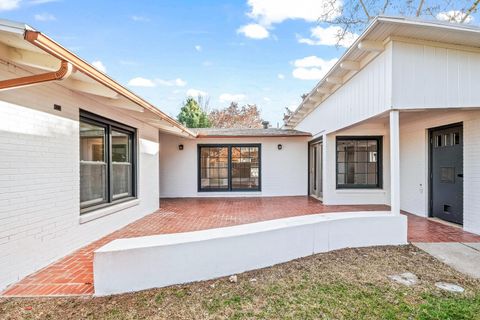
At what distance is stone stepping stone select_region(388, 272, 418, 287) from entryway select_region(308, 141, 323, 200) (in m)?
6.16

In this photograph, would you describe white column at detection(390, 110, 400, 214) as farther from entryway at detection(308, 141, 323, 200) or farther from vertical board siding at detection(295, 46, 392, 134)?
entryway at detection(308, 141, 323, 200)

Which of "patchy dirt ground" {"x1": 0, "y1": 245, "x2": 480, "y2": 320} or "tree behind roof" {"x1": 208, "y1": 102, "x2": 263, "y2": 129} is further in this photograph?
"tree behind roof" {"x1": 208, "y1": 102, "x2": 263, "y2": 129}

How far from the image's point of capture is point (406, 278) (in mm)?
3469

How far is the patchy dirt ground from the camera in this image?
8.71ft

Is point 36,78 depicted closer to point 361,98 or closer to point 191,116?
point 361,98

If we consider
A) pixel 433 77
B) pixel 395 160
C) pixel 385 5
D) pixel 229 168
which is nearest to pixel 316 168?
pixel 229 168

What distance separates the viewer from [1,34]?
2732 millimetres

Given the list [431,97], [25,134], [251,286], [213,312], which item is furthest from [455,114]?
[25,134]

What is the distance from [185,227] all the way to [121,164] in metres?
2.15

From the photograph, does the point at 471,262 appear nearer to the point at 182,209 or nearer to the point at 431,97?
the point at 431,97

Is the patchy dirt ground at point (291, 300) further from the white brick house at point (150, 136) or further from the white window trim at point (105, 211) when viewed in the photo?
the white window trim at point (105, 211)

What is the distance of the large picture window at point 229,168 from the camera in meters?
11.0

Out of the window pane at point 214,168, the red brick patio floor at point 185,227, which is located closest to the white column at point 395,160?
the red brick patio floor at point 185,227

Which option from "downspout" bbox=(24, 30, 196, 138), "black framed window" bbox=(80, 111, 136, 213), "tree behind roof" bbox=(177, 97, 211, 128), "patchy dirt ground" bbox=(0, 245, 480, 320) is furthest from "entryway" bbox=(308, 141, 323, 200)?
"tree behind roof" bbox=(177, 97, 211, 128)
